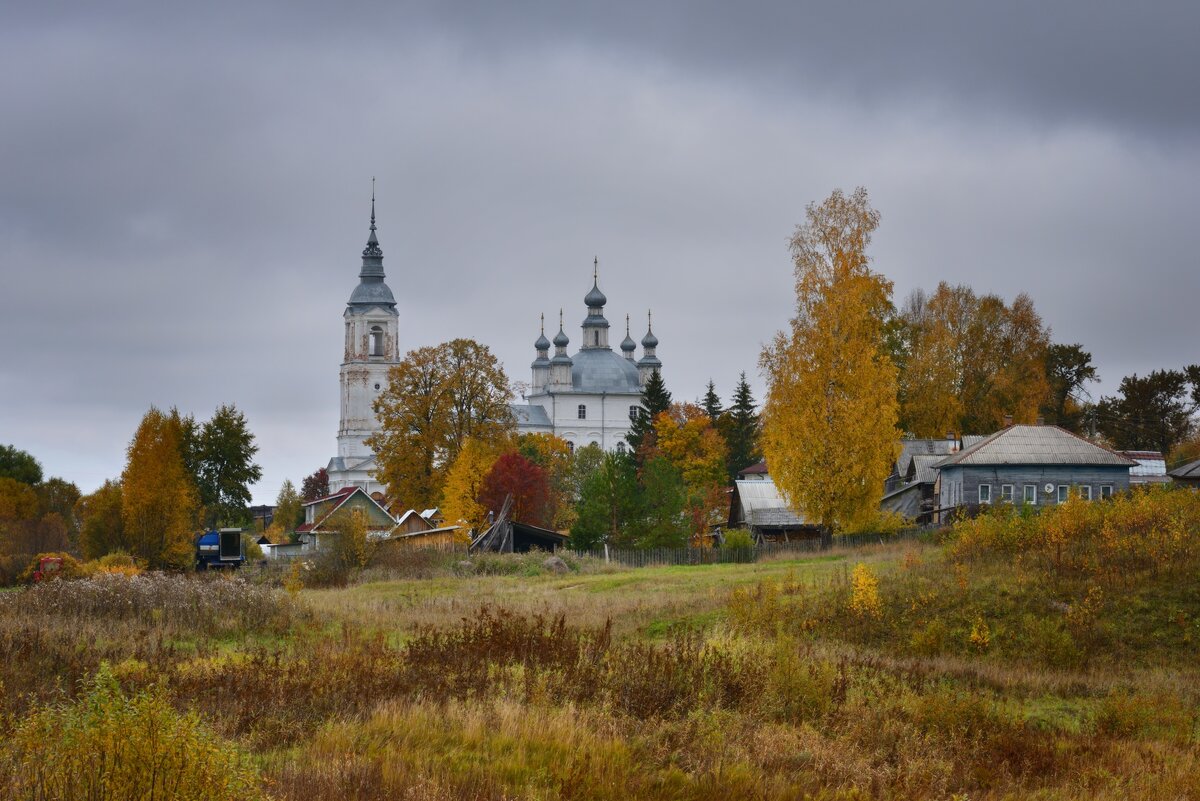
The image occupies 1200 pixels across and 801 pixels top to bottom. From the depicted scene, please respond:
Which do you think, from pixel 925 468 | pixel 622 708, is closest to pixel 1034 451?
pixel 925 468

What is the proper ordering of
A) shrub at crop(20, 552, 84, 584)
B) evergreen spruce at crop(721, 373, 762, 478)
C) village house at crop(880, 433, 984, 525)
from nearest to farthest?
1. shrub at crop(20, 552, 84, 584)
2. village house at crop(880, 433, 984, 525)
3. evergreen spruce at crop(721, 373, 762, 478)

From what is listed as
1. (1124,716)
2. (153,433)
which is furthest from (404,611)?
(153,433)

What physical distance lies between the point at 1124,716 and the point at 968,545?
42.9 ft

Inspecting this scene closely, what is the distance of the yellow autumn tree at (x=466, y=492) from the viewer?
60.9 meters

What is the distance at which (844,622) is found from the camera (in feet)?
80.0

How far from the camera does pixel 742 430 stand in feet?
313

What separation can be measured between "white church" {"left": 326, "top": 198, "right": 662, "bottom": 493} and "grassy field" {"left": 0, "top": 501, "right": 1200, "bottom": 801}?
10587cm

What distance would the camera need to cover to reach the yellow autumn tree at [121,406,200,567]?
51750 mm

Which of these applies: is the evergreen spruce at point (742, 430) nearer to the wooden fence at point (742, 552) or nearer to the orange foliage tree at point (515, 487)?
the orange foliage tree at point (515, 487)

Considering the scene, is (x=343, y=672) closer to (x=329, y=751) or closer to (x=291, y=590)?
(x=329, y=751)

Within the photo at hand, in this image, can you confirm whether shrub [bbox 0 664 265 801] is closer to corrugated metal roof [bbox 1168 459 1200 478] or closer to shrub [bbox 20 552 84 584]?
shrub [bbox 20 552 84 584]

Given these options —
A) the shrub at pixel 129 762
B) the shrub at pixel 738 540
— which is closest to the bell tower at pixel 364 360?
the shrub at pixel 738 540

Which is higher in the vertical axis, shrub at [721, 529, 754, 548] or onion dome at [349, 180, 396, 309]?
onion dome at [349, 180, 396, 309]

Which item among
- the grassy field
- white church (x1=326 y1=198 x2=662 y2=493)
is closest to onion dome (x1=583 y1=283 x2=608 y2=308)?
white church (x1=326 y1=198 x2=662 y2=493)
